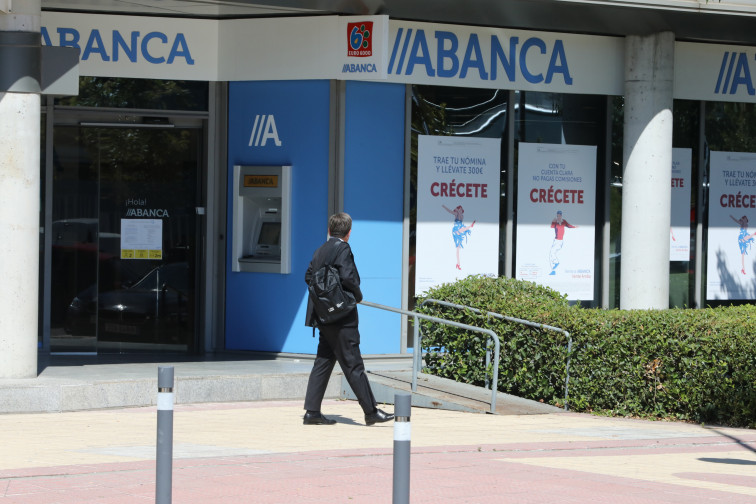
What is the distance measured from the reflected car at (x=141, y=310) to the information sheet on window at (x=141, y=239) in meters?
0.22

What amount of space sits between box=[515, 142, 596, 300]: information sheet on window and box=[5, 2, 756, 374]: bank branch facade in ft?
0.09

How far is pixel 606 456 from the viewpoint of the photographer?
846cm

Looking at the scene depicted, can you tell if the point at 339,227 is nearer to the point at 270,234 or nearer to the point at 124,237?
the point at 270,234

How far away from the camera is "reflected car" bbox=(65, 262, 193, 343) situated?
13406 mm

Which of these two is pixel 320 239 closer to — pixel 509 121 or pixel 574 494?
pixel 509 121

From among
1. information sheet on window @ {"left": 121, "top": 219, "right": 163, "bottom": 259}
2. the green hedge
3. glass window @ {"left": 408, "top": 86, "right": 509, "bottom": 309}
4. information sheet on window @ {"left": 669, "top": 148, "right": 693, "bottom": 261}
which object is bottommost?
the green hedge

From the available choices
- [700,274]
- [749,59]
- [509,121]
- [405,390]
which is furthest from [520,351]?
[749,59]

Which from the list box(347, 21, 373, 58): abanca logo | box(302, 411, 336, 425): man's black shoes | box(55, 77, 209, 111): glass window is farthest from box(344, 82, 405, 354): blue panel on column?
box(302, 411, 336, 425): man's black shoes

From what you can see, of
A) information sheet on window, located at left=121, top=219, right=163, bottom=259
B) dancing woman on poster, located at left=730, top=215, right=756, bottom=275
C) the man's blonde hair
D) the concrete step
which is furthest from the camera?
dancing woman on poster, located at left=730, top=215, right=756, bottom=275

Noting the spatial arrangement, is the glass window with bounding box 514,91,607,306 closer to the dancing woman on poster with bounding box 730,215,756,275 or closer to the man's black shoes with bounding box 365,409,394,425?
the dancing woman on poster with bounding box 730,215,756,275

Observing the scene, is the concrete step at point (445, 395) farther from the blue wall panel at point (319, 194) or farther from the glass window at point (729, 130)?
the glass window at point (729, 130)

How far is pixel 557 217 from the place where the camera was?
14.6 metres

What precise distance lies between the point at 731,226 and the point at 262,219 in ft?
21.1

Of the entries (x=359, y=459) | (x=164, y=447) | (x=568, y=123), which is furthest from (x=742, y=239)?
(x=164, y=447)
